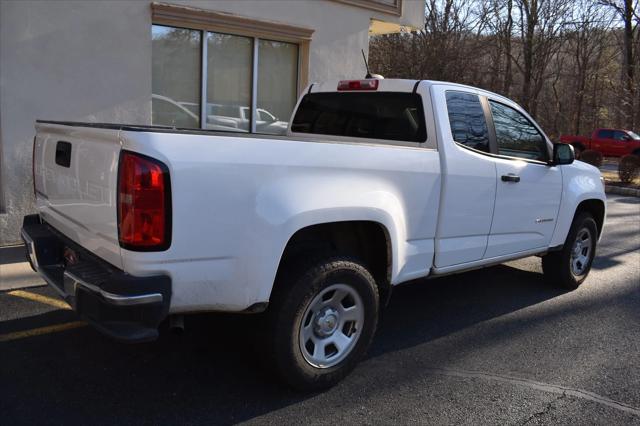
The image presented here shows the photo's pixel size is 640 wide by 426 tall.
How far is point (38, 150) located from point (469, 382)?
3268mm

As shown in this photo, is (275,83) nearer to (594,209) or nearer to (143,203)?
(594,209)

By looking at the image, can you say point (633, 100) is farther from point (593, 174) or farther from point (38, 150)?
point (38, 150)

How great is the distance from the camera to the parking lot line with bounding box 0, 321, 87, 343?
13.4 feet

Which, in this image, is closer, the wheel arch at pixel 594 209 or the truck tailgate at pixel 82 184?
the truck tailgate at pixel 82 184

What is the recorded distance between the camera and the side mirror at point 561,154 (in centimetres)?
521

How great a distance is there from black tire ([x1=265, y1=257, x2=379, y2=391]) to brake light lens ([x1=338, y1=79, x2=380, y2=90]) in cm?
178

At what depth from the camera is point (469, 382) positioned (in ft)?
12.2

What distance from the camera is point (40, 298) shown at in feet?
16.3

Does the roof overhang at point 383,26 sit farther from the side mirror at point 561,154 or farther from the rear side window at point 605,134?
the rear side window at point 605,134

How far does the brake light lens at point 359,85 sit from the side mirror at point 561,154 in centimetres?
186

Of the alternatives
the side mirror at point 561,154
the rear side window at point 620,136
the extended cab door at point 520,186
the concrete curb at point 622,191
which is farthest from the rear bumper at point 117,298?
the rear side window at point 620,136

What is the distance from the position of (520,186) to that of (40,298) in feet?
13.8

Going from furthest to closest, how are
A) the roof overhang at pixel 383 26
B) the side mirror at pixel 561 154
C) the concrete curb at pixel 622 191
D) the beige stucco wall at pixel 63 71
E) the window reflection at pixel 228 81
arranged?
the concrete curb at pixel 622 191 → the roof overhang at pixel 383 26 → the window reflection at pixel 228 81 → the beige stucco wall at pixel 63 71 → the side mirror at pixel 561 154

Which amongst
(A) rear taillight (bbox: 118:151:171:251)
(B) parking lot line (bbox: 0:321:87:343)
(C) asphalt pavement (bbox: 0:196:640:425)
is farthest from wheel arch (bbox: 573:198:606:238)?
(B) parking lot line (bbox: 0:321:87:343)
